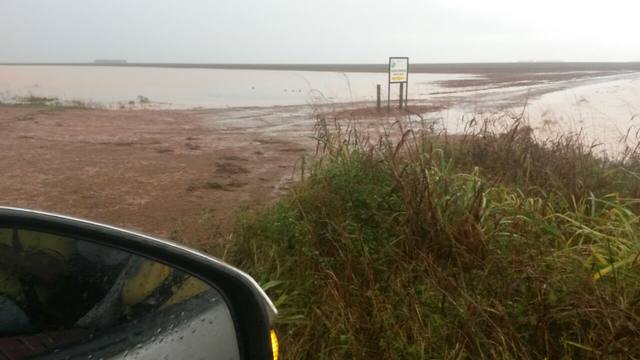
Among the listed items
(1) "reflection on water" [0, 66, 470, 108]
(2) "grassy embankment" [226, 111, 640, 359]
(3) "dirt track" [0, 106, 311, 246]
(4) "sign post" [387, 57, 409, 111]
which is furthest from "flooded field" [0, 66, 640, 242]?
(4) "sign post" [387, 57, 409, 111]

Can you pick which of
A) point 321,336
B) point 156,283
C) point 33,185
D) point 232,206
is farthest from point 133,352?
point 33,185

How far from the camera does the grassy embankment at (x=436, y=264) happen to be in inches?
118

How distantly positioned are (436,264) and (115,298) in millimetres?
2699

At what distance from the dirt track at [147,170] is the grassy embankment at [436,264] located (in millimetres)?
1325

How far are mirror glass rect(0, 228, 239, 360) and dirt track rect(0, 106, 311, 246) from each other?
3.38 m

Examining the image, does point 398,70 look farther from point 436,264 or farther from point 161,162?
point 436,264

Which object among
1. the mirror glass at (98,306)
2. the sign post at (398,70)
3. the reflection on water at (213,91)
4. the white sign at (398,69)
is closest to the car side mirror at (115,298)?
the mirror glass at (98,306)

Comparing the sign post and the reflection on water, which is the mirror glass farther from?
the sign post

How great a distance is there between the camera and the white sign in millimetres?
21219

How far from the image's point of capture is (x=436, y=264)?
371cm

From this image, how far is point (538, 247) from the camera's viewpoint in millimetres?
3666

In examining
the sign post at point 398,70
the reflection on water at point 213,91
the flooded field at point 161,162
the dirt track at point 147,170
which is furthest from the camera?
the reflection on water at point 213,91

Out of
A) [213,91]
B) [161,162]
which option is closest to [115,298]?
[161,162]

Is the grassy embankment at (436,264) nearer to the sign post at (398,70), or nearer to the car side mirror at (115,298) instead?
the car side mirror at (115,298)
